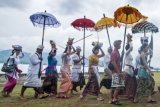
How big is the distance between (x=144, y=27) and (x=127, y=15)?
0.89 m

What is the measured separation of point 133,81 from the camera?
50.3ft

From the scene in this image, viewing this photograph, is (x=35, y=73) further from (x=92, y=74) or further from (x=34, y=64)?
(x=92, y=74)

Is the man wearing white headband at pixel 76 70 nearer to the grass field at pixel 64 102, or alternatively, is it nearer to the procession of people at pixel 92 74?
the procession of people at pixel 92 74

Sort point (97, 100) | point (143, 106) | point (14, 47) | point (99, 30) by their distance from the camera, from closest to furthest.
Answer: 1. point (143, 106)
2. point (97, 100)
3. point (14, 47)
4. point (99, 30)

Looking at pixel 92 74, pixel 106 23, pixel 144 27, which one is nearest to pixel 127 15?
pixel 144 27

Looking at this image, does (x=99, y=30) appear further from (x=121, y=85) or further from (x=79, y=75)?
(x=121, y=85)

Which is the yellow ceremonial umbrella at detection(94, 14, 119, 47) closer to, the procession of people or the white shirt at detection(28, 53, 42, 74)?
the procession of people

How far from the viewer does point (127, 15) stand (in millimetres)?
15586

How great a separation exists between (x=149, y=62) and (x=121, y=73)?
155 cm

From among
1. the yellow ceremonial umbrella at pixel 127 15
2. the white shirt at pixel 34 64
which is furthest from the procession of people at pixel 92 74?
the yellow ceremonial umbrella at pixel 127 15

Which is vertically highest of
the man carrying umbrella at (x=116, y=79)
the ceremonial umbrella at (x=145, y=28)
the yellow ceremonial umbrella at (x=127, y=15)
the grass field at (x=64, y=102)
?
the yellow ceremonial umbrella at (x=127, y=15)

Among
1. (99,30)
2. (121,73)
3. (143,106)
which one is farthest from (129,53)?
(99,30)

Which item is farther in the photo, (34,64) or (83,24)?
(83,24)

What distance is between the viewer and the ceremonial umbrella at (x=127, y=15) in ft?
49.8
